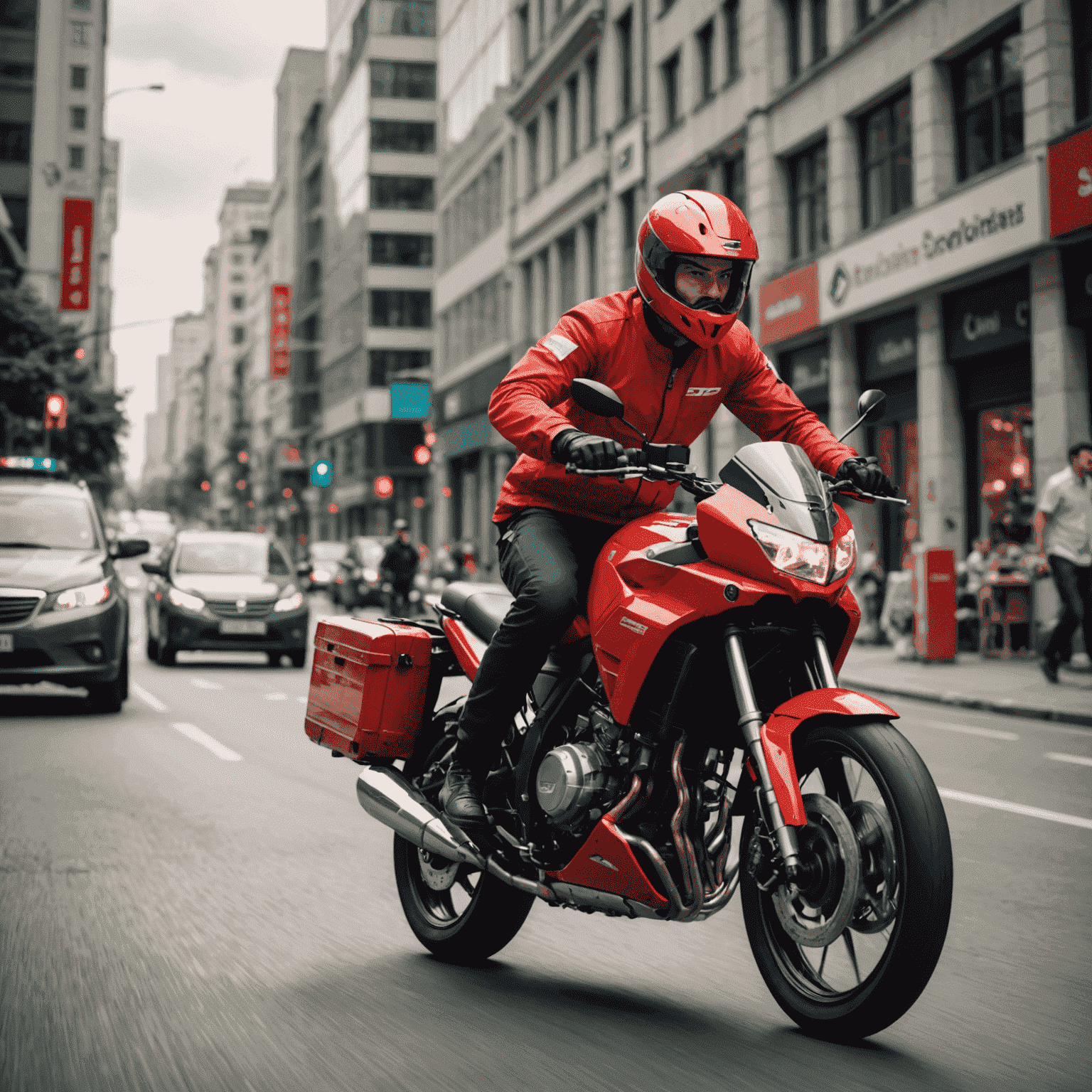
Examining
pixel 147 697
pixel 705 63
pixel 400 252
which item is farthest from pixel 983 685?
pixel 400 252

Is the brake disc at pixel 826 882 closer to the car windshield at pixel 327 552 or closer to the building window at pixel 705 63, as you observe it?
the building window at pixel 705 63

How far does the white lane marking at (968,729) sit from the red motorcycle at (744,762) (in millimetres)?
7274

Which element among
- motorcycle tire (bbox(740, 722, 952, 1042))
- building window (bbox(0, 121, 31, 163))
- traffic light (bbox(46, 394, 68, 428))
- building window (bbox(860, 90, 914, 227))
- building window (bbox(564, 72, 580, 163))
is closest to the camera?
motorcycle tire (bbox(740, 722, 952, 1042))

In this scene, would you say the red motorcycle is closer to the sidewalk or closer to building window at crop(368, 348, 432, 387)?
the sidewalk

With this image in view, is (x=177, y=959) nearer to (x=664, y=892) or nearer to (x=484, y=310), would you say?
(x=664, y=892)

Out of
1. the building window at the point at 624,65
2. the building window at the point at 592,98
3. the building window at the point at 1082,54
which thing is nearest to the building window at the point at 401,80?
the building window at the point at 592,98

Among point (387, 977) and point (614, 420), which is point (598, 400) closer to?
point (614, 420)

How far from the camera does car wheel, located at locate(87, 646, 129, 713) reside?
39.7 ft

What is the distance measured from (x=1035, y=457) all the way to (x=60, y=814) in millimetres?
14498

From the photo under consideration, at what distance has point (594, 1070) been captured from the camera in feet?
11.5

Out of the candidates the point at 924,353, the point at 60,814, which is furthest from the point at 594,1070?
the point at 924,353

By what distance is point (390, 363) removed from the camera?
76.8m

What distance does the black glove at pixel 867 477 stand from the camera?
13.3ft

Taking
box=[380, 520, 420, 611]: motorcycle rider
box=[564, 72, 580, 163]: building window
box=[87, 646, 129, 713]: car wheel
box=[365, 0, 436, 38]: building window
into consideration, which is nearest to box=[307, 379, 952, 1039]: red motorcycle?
box=[87, 646, 129, 713]: car wheel
